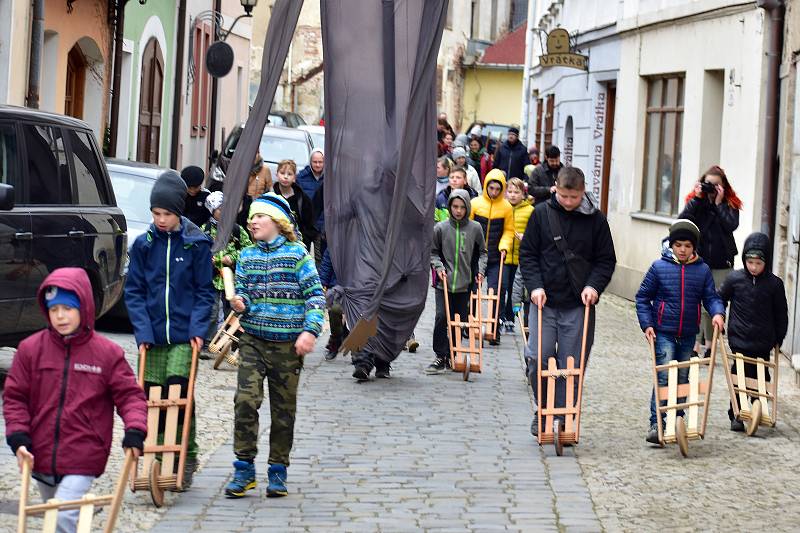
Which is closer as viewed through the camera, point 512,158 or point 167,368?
point 167,368

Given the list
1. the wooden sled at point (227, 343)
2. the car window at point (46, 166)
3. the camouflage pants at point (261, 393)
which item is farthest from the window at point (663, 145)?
the camouflage pants at point (261, 393)

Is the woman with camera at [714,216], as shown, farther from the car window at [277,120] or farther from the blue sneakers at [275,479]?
the car window at [277,120]

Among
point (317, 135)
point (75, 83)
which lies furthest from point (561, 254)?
point (317, 135)

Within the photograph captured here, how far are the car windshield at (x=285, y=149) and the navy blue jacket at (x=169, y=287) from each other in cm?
1769

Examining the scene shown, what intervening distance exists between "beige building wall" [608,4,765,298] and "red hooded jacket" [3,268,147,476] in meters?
12.4

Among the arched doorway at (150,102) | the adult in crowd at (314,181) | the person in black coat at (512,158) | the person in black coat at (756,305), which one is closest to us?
the person in black coat at (756,305)

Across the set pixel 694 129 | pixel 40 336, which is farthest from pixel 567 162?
pixel 40 336

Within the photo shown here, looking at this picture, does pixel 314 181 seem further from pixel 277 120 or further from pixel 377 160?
pixel 277 120

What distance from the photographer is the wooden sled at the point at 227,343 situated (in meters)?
13.0

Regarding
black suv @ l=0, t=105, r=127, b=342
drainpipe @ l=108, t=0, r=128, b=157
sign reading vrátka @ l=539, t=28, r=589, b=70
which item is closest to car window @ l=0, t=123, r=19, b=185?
black suv @ l=0, t=105, r=127, b=342

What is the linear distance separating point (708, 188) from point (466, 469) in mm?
5850

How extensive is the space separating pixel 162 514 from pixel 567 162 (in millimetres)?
23254

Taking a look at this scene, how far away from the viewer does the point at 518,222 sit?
52.4 ft

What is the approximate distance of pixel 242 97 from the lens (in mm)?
40344
